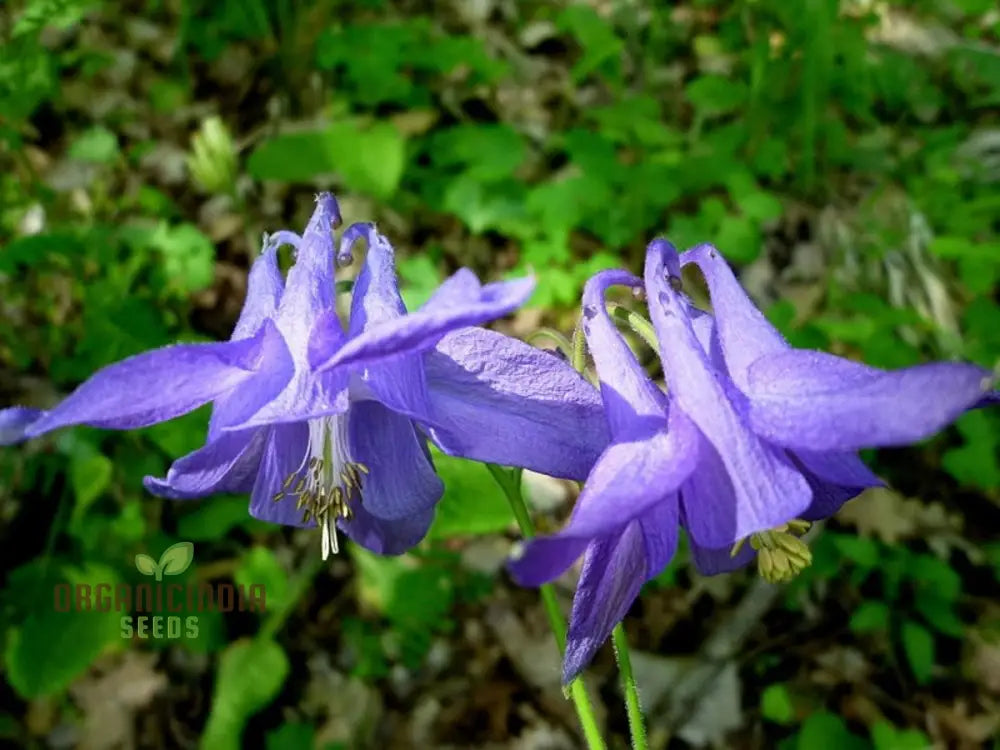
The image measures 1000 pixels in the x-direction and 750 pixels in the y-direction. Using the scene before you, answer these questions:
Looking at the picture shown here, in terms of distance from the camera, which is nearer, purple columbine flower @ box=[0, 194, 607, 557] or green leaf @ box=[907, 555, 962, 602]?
purple columbine flower @ box=[0, 194, 607, 557]

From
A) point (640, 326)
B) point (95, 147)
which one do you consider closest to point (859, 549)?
point (640, 326)

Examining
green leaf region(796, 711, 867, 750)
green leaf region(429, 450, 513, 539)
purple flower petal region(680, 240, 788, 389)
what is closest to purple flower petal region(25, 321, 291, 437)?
purple flower petal region(680, 240, 788, 389)

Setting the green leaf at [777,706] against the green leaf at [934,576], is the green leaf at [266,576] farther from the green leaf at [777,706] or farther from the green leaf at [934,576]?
the green leaf at [934,576]

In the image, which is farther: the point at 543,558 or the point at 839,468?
the point at 839,468

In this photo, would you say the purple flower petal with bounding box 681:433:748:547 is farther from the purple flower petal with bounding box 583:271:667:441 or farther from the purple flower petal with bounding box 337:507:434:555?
the purple flower petal with bounding box 337:507:434:555

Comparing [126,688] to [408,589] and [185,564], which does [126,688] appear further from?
[408,589]

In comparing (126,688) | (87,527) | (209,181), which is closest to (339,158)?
(209,181)

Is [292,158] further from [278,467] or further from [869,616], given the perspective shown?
[869,616]
